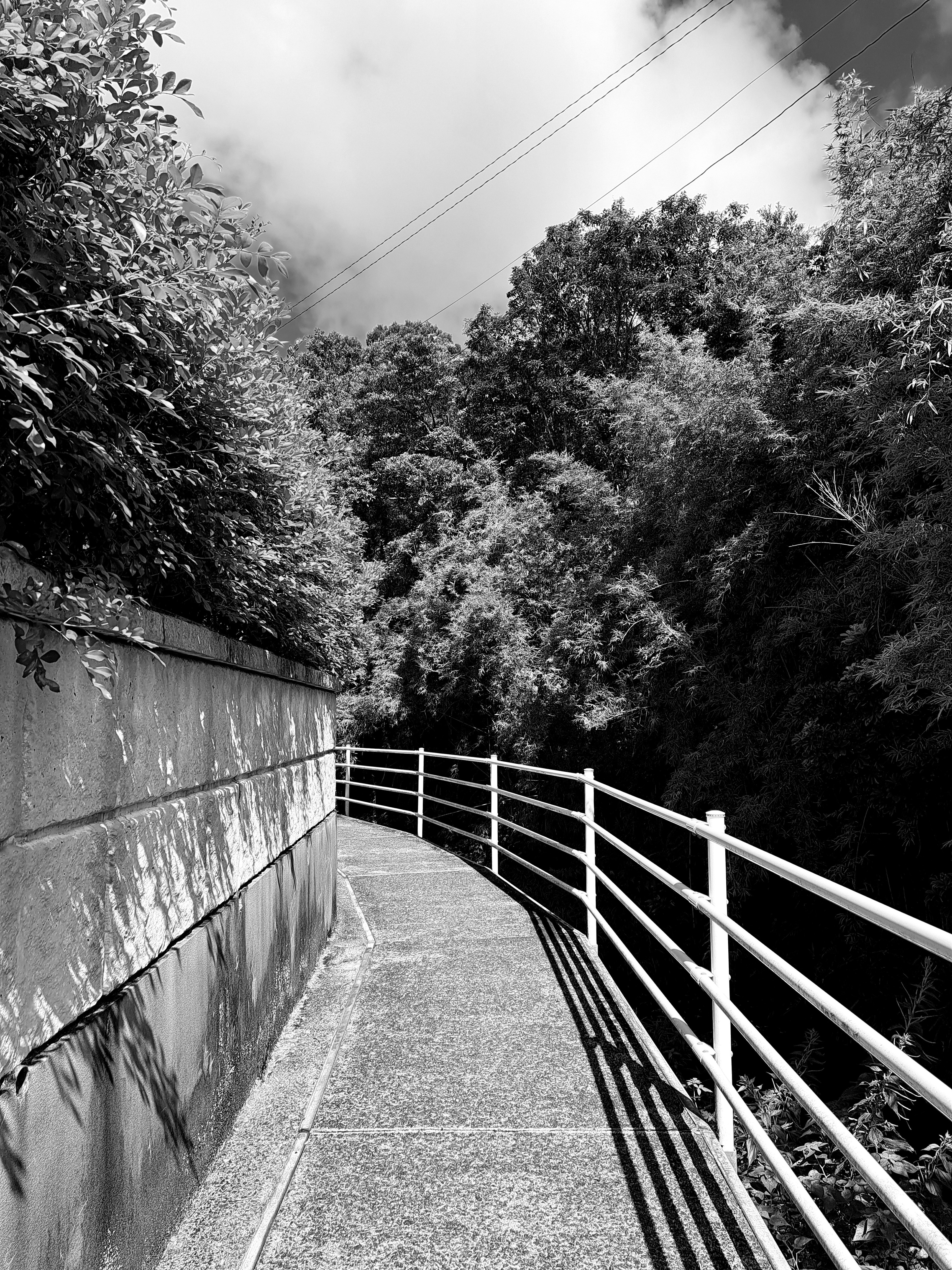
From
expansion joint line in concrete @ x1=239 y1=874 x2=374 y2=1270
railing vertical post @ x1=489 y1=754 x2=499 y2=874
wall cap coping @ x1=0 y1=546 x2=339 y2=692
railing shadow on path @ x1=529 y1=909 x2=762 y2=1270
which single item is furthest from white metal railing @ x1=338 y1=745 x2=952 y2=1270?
railing vertical post @ x1=489 y1=754 x2=499 y2=874

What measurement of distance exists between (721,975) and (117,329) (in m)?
2.29

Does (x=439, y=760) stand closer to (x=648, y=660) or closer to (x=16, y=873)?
(x=648, y=660)

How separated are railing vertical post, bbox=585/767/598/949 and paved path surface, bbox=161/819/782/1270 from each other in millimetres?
247

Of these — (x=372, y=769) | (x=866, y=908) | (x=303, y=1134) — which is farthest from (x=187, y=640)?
(x=372, y=769)

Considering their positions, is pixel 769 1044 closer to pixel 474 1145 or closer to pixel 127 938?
pixel 474 1145

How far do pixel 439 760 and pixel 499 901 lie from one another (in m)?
18.1

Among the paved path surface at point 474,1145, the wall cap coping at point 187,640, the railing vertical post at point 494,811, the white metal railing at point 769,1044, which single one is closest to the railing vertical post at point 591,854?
the paved path surface at point 474,1145

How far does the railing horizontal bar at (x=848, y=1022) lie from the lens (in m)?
1.36

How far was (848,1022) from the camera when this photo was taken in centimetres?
170

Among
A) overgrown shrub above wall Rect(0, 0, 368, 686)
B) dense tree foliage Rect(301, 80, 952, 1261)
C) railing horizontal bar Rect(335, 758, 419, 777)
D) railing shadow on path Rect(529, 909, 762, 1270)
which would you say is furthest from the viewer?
railing horizontal bar Rect(335, 758, 419, 777)

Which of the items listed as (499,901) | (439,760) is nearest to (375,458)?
(439,760)

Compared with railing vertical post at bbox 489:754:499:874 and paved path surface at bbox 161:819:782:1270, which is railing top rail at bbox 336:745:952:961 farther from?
railing vertical post at bbox 489:754:499:874

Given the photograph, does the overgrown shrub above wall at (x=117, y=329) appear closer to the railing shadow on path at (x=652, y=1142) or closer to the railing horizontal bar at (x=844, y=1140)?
the railing horizontal bar at (x=844, y=1140)

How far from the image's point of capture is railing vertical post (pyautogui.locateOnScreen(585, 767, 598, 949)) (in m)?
5.00
